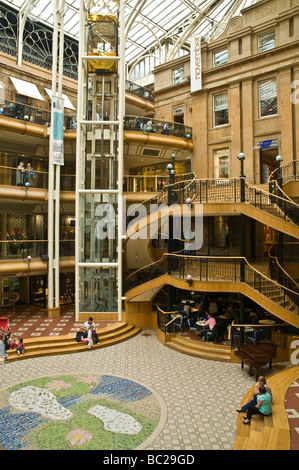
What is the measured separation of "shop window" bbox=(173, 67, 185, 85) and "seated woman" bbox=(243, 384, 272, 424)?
2065cm

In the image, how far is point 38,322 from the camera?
1703 cm

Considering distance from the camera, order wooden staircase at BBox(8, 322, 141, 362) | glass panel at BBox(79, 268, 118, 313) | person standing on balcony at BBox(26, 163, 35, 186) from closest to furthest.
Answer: wooden staircase at BBox(8, 322, 141, 362)
glass panel at BBox(79, 268, 118, 313)
person standing on balcony at BBox(26, 163, 35, 186)

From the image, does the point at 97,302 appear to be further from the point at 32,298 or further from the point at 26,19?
the point at 26,19

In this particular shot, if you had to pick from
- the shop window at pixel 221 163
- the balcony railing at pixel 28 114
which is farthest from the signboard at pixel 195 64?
the balcony railing at pixel 28 114

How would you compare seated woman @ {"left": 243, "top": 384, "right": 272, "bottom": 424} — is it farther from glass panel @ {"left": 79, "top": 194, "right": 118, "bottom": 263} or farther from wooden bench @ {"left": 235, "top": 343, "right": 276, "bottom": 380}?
glass panel @ {"left": 79, "top": 194, "right": 118, "bottom": 263}

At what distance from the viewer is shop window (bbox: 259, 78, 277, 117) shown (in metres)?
18.3

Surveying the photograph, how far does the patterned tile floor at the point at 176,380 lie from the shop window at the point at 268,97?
13685mm

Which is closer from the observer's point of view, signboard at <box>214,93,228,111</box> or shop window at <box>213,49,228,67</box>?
Result: shop window at <box>213,49,228,67</box>

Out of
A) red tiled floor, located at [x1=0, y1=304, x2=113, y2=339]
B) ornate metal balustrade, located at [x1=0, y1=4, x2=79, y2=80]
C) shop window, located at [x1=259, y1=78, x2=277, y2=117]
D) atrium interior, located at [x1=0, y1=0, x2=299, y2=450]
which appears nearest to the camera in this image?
atrium interior, located at [x1=0, y1=0, x2=299, y2=450]

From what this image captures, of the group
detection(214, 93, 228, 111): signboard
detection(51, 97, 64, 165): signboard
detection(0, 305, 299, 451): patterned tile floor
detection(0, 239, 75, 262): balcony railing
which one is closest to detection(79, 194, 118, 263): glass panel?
detection(0, 239, 75, 262): balcony railing

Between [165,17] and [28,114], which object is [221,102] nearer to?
[28,114]

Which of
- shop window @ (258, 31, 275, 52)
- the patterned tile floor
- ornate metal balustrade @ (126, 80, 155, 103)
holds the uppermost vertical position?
shop window @ (258, 31, 275, 52)

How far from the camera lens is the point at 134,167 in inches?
983
